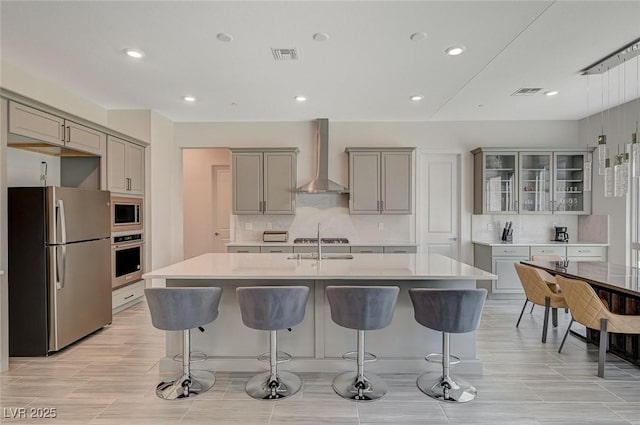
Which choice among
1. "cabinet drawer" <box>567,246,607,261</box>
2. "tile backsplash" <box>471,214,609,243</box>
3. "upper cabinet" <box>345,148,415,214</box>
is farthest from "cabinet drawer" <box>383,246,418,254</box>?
"cabinet drawer" <box>567,246,607,261</box>

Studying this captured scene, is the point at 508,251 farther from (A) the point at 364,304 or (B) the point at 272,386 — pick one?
(B) the point at 272,386

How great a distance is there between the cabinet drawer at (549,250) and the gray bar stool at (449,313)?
344cm

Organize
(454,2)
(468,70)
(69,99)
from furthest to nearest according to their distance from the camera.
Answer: (69,99), (468,70), (454,2)

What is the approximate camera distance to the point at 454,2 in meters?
2.49

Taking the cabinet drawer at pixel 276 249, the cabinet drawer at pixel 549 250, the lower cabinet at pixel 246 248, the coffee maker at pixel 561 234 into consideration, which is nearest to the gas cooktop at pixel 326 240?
the cabinet drawer at pixel 276 249

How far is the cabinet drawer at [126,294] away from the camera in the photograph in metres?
4.41

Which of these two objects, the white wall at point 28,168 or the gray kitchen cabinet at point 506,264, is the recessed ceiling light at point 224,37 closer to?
the white wall at point 28,168

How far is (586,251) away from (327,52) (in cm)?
478

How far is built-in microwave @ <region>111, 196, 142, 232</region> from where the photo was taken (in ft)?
14.3

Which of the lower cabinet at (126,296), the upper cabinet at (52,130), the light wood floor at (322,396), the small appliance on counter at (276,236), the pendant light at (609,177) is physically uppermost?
the upper cabinet at (52,130)

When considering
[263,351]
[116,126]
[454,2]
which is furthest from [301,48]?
[116,126]

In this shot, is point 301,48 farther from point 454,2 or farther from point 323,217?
point 323,217

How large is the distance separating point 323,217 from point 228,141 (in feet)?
6.60

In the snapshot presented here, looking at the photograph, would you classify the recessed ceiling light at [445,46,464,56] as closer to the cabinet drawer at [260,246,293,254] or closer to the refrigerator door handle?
the cabinet drawer at [260,246,293,254]
